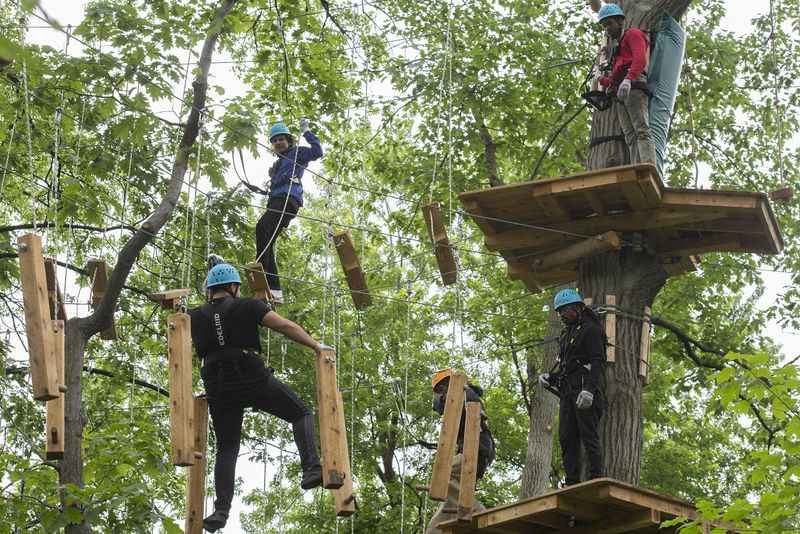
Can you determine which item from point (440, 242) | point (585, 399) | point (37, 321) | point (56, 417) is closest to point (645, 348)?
point (585, 399)

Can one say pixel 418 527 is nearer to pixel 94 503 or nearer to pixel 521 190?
pixel 94 503

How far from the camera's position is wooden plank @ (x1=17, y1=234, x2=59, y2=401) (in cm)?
683

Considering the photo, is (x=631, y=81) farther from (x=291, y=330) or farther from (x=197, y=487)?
(x=197, y=487)

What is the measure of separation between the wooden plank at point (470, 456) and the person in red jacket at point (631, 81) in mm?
2836

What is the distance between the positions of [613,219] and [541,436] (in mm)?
5979

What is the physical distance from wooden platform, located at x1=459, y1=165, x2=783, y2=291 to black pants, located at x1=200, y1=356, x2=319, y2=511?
2.52m

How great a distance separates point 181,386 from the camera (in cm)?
747

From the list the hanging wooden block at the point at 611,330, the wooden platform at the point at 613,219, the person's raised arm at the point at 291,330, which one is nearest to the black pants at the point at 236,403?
the person's raised arm at the point at 291,330

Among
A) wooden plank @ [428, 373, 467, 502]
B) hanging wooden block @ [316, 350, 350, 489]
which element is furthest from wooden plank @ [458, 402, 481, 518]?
hanging wooden block @ [316, 350, 350, 489]

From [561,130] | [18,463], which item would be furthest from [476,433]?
[561,130]

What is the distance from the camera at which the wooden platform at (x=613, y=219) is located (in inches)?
377

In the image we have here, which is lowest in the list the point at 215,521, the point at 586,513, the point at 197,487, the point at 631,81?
the point at 215,521

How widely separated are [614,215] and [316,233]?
44.5 feet

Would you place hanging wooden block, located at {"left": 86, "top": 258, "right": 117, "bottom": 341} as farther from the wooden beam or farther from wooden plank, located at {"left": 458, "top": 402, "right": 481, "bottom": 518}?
the wooden beam
